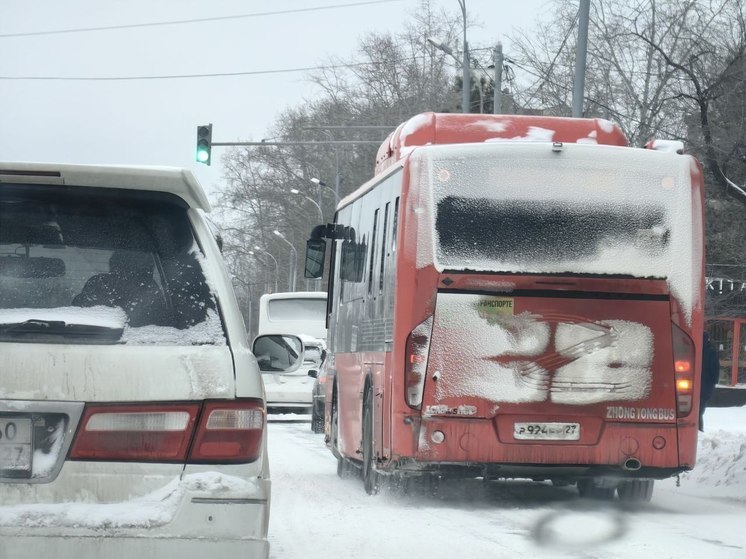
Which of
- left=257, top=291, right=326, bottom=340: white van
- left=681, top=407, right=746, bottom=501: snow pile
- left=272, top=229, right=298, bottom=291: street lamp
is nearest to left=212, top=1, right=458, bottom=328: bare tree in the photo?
left=272, top=229, right=298, bottom=291: street lamp

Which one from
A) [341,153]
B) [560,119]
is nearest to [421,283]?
[560,119]

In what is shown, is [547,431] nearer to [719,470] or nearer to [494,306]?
[494,306]

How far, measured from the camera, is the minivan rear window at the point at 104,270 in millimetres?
4520

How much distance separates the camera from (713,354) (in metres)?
18.2

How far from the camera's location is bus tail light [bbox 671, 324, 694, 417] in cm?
1168

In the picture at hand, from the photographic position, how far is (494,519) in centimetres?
1127

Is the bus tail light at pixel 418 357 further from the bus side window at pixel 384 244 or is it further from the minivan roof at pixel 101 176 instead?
the minivan roof at pixel 101 176

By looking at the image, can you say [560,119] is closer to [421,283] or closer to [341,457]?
[421,283]

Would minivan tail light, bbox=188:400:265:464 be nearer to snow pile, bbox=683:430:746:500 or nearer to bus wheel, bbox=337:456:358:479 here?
snow pile, bbox=683:430:746:500

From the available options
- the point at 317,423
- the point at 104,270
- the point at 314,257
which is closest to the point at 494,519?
the point at 314,257

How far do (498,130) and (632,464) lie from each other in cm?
359

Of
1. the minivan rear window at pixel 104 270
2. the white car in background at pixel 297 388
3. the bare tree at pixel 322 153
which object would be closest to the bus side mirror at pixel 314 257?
the white car in background at pixel 297 388

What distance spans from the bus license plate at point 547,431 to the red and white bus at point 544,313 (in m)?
0.01

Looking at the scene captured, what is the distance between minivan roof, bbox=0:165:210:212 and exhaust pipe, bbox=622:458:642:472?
7487 millimetres
